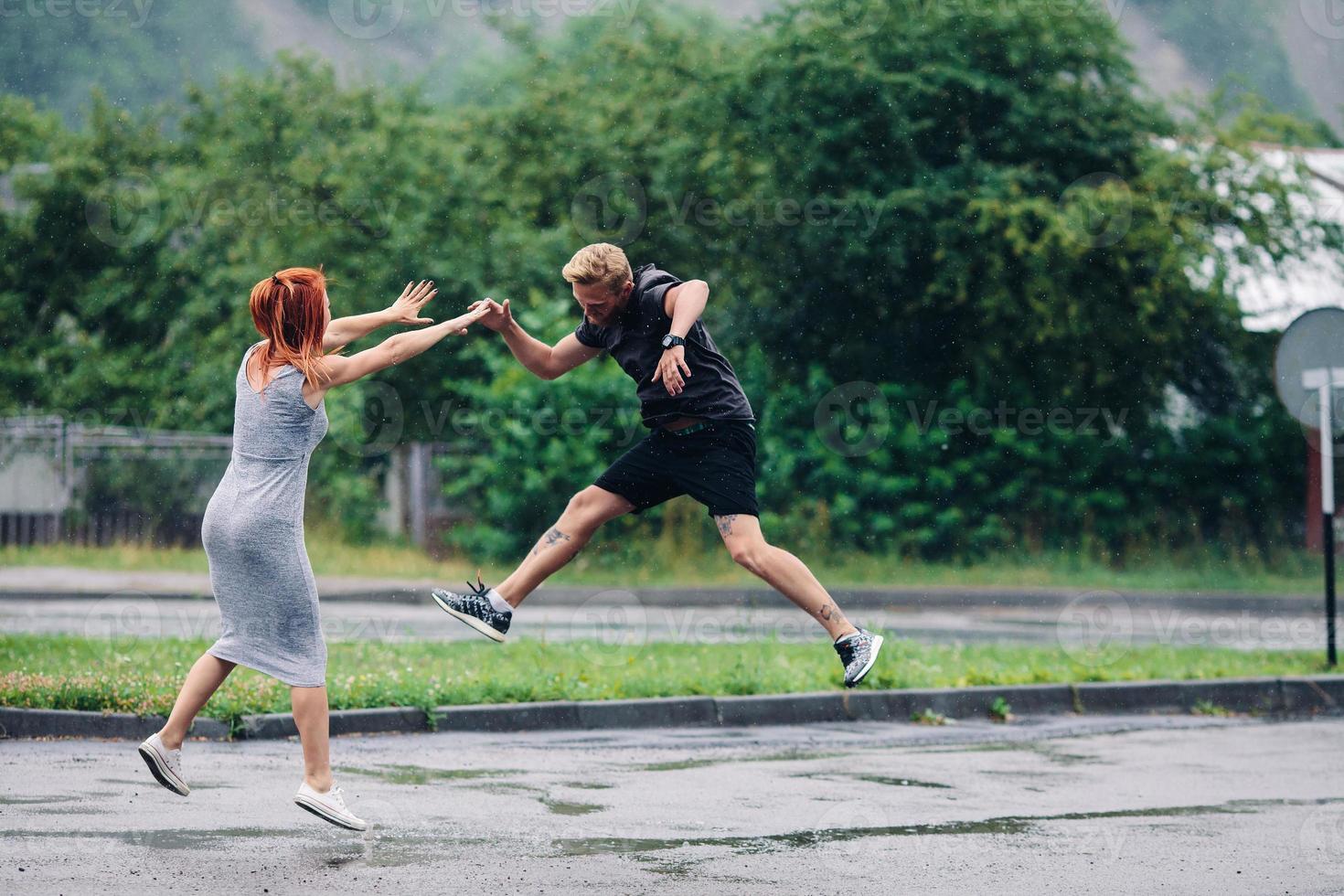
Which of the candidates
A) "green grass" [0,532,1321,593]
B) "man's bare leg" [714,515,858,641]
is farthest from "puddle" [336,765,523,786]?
"green grass" [0,532,1321,593]

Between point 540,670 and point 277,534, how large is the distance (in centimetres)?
492

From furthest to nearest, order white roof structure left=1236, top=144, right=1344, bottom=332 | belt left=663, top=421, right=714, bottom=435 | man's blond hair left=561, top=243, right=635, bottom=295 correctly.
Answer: white roof structure left=1236, top=144, right=1344, bottom=332, belt left=663, top=421, right=714, bottom=435, man's blond hair left=561, top=243, right=635, bottom=295

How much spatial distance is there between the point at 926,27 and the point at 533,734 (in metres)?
15.5

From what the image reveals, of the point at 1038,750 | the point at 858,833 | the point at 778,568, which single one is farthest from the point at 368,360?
the point at 1038,750

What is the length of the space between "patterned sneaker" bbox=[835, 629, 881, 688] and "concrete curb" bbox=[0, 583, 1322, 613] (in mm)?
11806

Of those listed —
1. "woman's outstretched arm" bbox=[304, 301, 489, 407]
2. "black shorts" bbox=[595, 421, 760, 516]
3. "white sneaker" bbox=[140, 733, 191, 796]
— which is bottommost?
"white sneaker" bbox=[140, 733, 191, 796]

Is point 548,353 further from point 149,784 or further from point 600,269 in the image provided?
point 149,784

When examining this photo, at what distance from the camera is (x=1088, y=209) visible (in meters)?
20.9

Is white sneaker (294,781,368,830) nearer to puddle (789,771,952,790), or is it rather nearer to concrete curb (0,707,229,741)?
puddle (789,771,952,790)

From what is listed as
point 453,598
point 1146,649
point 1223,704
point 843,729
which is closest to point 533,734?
point 843,729

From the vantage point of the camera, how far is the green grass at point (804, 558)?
20.8 meters

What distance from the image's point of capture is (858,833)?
19.3 feet

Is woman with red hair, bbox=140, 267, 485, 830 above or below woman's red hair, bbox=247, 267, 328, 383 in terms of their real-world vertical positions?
below

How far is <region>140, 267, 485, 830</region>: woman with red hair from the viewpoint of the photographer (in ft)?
17.2
